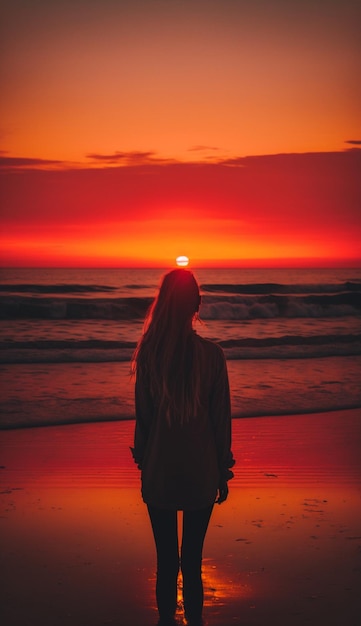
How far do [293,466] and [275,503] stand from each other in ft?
3.72

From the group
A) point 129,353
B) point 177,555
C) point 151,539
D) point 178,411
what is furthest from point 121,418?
point 129,353

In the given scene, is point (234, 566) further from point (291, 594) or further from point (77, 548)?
point (77, 548)

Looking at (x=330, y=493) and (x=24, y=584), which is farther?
(x=330, y=493)

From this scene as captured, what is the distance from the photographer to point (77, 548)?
4.33 metres

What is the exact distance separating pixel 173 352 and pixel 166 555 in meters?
0.86

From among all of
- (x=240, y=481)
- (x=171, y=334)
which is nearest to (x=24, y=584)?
(x=171, y=334)

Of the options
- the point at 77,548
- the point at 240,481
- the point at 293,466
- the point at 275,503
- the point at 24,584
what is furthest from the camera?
the point at 293,466

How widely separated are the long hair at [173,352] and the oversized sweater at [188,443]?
0.04m

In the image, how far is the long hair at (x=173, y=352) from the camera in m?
2.92

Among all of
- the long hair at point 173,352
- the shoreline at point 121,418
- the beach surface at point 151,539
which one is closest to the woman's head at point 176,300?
the long hair at point 173,352

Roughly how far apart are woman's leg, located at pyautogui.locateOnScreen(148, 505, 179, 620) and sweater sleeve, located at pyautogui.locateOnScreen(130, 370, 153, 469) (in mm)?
233

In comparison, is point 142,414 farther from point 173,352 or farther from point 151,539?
point 151,539

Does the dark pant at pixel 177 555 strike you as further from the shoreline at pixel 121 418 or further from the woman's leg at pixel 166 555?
the shoreline at pixel 121 418

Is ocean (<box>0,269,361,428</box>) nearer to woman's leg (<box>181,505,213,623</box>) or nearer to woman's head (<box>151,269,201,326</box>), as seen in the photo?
woman's head (<box>151,269,201,326</box>)
